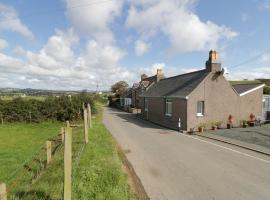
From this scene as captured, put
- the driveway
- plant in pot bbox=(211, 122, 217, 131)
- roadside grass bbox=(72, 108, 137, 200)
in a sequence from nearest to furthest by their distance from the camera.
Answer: roadside grass bbox=(72, 108, 137, 200) < the driveway < plant in pot bbox=(211, 122, 217, 131)

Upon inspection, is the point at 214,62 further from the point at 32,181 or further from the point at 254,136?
the point at 32,181

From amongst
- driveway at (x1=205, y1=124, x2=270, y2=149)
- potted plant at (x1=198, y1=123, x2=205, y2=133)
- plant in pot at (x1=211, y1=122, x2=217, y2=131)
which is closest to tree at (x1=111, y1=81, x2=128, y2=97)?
plant in pot at (x1=211, y1=122, x2=217, y2=131)

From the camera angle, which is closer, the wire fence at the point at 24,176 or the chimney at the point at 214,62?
the wire fence at the point at 24,176

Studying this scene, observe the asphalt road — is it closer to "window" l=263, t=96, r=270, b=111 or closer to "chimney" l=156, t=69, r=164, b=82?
"window" l=263, t=96, r=270, b=111

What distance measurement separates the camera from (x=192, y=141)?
57.7 ft

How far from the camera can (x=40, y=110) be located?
30984mm

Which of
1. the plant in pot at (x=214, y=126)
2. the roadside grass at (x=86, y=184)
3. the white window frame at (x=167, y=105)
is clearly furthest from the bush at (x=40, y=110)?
the roadside grass at (x=86, y=184)

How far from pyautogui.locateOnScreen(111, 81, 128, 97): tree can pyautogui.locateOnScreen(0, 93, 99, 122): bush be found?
1801 inches

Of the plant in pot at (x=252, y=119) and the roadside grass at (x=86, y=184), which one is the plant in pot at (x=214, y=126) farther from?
the roadside grass at (x=86, y=184)

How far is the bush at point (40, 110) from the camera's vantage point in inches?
1186

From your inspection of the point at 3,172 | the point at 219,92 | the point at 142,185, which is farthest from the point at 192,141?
the point at 3,172

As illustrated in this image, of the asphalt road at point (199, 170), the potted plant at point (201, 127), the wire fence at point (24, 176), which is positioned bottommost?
the asphalt road at point (199, 170)

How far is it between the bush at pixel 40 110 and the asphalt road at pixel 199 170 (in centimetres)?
1621

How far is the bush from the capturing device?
98.8ft
